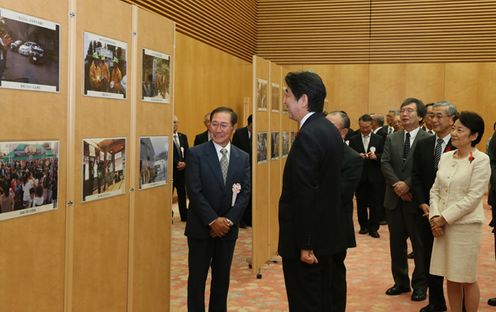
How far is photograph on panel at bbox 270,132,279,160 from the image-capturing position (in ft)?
19.8

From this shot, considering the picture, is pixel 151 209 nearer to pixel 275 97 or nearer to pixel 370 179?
pixel 275 97

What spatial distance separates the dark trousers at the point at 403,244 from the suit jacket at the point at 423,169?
1.16 ft

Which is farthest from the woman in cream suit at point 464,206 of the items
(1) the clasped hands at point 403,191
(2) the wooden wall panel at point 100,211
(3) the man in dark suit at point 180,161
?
(3) the man in dark suit at point 180,161

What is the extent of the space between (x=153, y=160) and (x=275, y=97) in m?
2.84

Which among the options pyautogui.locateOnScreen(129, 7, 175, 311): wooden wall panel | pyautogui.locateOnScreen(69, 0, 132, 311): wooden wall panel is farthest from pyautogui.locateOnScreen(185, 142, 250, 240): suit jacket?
pyautogui.locateOnScreen(69, 0, 132, 311): wooden wall panel

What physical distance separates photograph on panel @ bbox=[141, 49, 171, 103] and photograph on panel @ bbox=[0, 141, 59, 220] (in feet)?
3.07

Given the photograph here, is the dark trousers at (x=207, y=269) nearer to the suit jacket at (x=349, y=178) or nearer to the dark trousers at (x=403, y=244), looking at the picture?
the suit jacket at (x=349, y=178)

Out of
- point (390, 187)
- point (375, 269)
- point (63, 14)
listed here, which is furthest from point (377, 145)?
point (63, 14)

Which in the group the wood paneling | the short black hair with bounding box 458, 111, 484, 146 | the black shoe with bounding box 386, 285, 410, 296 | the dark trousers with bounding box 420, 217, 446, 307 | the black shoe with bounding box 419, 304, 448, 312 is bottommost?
the black shoe with bounding box 386, 285, 410, 296

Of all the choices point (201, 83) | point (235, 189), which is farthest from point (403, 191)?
point (201, 83)

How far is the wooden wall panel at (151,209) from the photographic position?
331cm

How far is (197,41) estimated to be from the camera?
11.1 m

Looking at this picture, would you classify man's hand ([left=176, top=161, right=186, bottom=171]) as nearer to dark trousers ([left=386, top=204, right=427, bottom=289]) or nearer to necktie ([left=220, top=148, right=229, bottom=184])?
dark trousers ([left=386, top=204, right=427, bottom=289])

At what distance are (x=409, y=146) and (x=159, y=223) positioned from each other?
2.74 m
